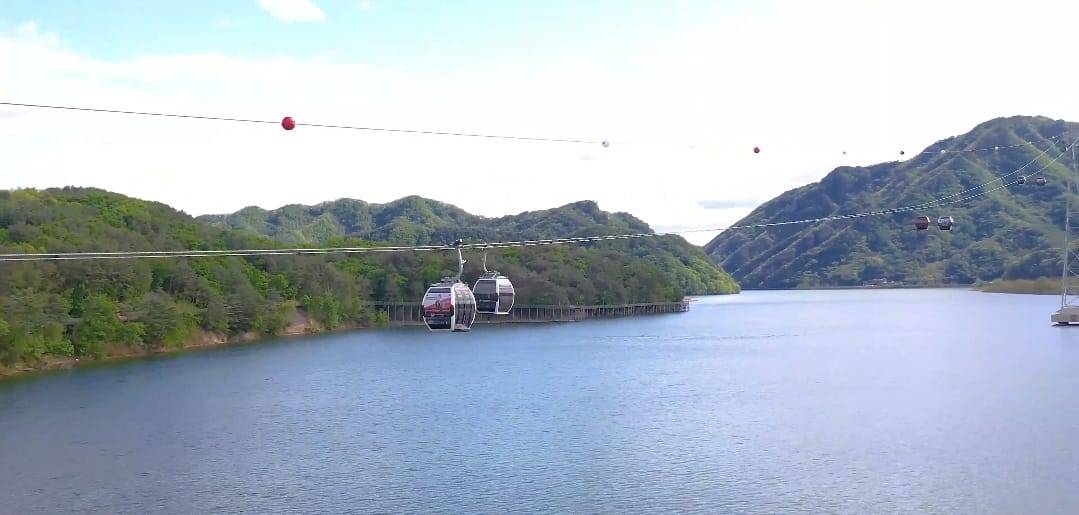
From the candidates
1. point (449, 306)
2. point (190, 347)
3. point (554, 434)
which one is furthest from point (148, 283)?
point (449, 306)

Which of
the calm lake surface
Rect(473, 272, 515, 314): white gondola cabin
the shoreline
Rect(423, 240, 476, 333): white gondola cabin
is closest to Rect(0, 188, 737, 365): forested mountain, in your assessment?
the shoreline

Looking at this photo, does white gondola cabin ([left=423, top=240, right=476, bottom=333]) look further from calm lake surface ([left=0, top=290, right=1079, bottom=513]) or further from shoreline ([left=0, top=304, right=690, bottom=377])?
shoreline ([left=0, top=304, right=690, bottom=377])

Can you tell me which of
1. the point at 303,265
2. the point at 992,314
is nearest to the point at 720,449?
the point at 303,265

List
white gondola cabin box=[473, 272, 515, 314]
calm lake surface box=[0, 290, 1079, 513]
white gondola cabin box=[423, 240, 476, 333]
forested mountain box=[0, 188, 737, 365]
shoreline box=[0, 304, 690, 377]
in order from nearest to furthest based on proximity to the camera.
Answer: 1. calm lake surface box=[0, 290, 1079, 513]
2. white gondola cabin box=[423, 240, 476, 333]
3. white gondola cabin box=[473, 272, 515, 314]
4. shoreline box=[0, 304, 690, 377]
5. forested mountain box=[0, 188, 737, 365]

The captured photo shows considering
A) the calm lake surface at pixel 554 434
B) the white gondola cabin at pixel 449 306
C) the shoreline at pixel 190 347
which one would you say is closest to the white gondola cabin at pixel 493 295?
the white gondola cabin at pixel 449 306

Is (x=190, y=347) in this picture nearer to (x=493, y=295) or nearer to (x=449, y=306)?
(x=449, y=306)

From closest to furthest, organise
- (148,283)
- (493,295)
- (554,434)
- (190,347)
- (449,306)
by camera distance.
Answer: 1. (449,306)
2. (493,295)
3. (554,434)
4. (148,283)
5. (190,347)
